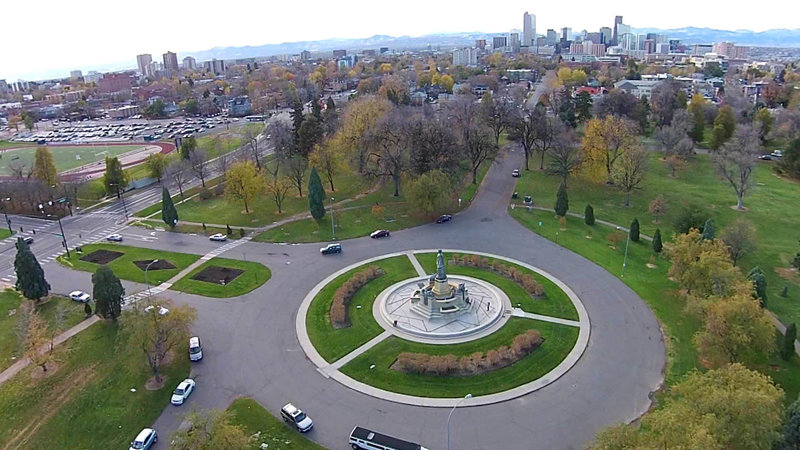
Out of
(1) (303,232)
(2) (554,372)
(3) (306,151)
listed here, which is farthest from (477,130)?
(2) (554,372)

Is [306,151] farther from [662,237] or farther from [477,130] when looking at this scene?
[662,237]

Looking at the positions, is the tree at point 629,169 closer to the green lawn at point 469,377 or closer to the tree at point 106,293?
the green lawn at point 469,377

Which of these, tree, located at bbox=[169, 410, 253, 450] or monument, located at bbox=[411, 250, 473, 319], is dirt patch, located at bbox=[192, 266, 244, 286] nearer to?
monument, located at bbox=[411, 250, 473, 319]

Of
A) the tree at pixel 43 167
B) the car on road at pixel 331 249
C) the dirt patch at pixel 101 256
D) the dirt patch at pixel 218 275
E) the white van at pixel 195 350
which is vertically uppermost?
the tree at pixel 43 167

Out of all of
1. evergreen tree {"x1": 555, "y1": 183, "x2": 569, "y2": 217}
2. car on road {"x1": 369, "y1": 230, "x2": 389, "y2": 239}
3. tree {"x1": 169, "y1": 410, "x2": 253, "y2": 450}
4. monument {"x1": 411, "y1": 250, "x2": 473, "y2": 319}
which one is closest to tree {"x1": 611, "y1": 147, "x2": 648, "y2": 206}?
evergreen tree {"x1": 555, "y1": 183, "x2": 569, "y2": 217}

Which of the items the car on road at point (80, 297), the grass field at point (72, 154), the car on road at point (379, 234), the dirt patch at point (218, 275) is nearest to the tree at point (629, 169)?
the car on road at point (379, 234)

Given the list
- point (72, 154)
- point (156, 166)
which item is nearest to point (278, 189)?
point (156, 166)
